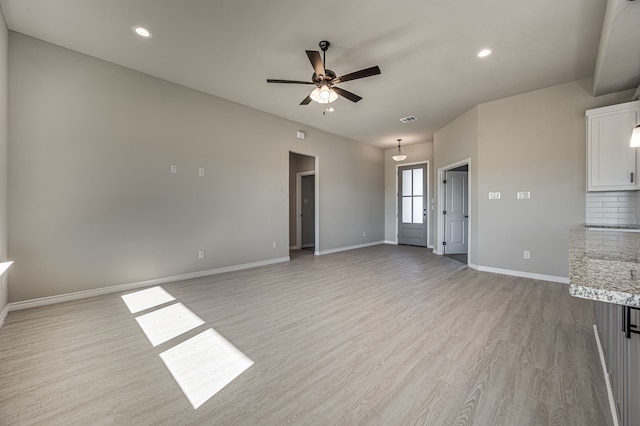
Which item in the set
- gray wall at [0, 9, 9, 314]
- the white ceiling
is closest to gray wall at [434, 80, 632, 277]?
the white ceiling

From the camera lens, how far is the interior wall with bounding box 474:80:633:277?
13.1 feet

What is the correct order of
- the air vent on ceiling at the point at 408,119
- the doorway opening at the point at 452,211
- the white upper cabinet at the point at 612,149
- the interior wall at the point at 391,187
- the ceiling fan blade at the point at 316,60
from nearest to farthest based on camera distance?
the ceiling fan blade at the point at 316,60 → the white upper cabinet at the point at 612,149 → the air vent on ceiling at the point at 408,119 → the doorway opening at the point at 452,211 → the interior wall at the point at 391,187

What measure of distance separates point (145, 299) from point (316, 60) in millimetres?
3573

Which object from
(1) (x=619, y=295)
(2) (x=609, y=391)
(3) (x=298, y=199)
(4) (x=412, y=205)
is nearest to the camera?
(1) (x=619, y=295)

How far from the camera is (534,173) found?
436 cm

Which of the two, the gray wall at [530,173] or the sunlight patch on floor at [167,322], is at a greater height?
the gray wall at [530,173]

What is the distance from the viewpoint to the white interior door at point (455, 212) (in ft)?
21.3

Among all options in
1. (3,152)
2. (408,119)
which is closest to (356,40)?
(408,119)

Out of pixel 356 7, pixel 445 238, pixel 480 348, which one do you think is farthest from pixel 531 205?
pixel 356 7

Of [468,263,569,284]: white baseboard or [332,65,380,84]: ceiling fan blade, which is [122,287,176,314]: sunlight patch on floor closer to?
[332,65,380,84]: ceiling fan blade

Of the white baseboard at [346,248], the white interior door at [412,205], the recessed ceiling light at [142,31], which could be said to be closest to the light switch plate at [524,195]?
the white interior door at [412,205]

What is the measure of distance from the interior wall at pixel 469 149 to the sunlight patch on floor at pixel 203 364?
4743 millimetres

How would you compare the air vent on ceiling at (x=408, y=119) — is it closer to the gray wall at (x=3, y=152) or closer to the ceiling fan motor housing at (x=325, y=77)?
the ceiling fan motor housing at (x=325, y=77)

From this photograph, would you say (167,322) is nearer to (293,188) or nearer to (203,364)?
(203,364)
